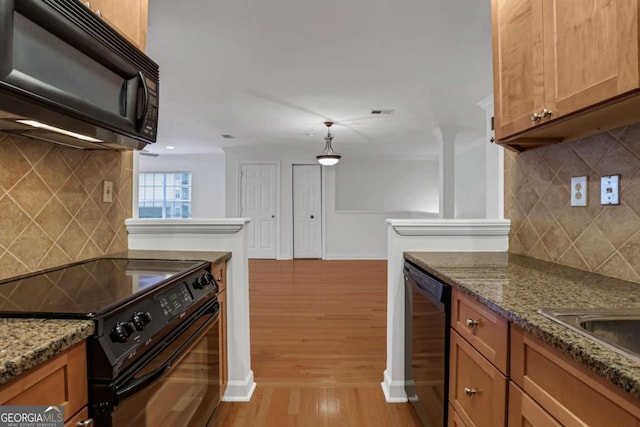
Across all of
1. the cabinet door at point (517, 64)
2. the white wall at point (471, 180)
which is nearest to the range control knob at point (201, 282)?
the cabinet door at point (517, 64)

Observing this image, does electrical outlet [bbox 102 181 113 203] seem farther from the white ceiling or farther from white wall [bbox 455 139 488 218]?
white wall [bbox 455 139 488 218]

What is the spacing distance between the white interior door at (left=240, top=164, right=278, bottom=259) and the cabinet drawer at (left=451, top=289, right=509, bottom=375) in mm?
5434

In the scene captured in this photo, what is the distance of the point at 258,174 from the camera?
254 inches

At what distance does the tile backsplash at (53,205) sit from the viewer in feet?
3.93

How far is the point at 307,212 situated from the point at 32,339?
234 inches

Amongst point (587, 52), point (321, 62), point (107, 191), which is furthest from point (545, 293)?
point (321, 62)

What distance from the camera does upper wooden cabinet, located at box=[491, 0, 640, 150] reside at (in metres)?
0.87

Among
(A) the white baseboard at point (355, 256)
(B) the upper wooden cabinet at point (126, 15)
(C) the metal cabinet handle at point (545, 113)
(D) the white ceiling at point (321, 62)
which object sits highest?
(D) the white ceiling at point (321, 62)

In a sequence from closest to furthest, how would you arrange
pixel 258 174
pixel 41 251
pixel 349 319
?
1. pixel 41 251
2. pixel 349 319
3. pixel 258 174

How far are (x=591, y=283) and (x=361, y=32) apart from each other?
1808 millimetres

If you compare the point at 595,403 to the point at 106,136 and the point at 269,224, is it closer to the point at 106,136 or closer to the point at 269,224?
the point at 106,136

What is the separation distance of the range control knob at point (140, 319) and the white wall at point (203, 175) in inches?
283

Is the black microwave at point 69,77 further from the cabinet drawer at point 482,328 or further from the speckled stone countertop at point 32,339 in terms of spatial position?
the cabinet drawer at point 482,328

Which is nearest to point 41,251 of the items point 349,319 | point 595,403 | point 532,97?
point 595,403
